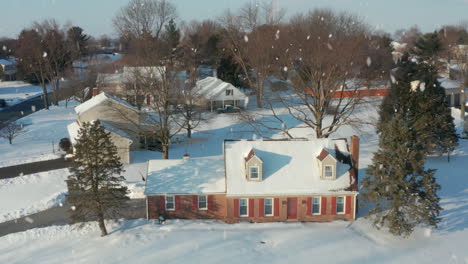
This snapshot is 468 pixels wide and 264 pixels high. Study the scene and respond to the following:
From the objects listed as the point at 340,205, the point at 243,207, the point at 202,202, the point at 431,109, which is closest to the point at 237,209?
the point at 243,207

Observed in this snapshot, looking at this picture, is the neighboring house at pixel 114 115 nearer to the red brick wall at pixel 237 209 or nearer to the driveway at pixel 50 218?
the driveway at pixel 50 218

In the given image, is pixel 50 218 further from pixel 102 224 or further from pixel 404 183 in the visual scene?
pixel 404 183

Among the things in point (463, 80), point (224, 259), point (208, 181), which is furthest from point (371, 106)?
point (224, 259)

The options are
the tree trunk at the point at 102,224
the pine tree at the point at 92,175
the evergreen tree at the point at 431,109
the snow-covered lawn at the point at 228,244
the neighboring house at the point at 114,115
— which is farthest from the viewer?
the neighboring house at the point at 114,115

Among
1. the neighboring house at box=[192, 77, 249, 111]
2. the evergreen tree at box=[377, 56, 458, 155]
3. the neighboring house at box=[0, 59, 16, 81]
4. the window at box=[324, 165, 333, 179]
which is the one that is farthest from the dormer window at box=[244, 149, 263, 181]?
the neighboring house at box=[0, 59, 16, 81]

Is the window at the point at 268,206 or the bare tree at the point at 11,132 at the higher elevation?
the bare tree at the point at 11,132

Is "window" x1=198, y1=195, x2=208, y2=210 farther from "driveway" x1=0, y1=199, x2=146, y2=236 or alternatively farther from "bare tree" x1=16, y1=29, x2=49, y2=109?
"bare tree" x1=16, y1=29, x2=49, y2=109

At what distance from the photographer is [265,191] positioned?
2503 centimetres

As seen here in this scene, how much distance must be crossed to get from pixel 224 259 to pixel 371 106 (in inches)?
1449

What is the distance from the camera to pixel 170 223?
2503 cm

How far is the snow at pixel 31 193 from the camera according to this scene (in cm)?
2714

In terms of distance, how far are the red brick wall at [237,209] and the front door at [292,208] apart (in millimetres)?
170

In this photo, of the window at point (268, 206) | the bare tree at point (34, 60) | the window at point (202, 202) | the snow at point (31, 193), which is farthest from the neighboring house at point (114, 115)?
the bare tree at point (34, 60)

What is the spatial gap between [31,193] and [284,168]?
16516 mm
